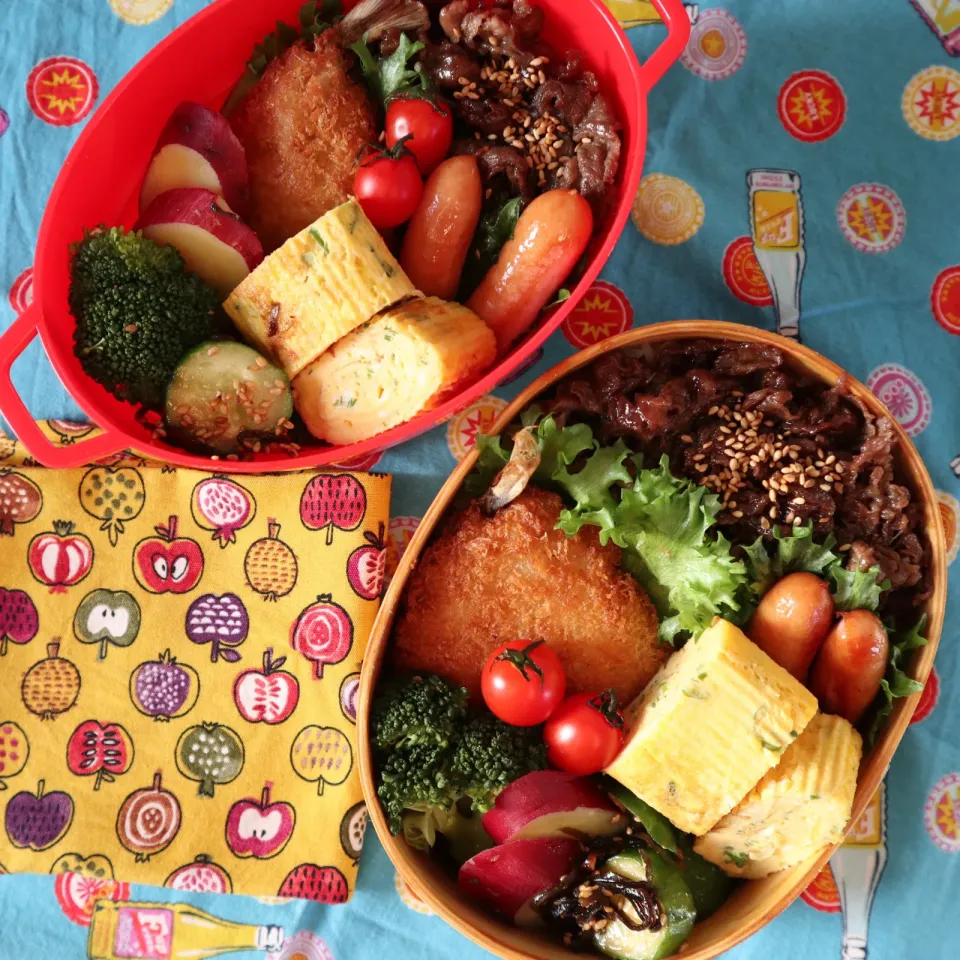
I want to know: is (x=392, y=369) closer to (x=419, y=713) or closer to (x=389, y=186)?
(x=389, y=186)

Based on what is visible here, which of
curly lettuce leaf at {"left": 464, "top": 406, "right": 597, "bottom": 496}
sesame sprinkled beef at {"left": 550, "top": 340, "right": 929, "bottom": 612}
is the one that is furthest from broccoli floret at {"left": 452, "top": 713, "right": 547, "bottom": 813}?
sesame sprinkled beef at {"left": 550, "top": 340, "right": 929, "bottom": 612}

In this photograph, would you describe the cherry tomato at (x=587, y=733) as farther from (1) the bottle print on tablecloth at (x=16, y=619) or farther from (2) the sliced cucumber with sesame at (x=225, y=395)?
(1) the bottle print on tablecloth at (x=16, y=619)

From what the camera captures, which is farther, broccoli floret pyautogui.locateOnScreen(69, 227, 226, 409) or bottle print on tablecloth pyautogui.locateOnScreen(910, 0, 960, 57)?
bottle print on tablecloth pyautogui.locateOnScreen(910, 0, 960, 57)

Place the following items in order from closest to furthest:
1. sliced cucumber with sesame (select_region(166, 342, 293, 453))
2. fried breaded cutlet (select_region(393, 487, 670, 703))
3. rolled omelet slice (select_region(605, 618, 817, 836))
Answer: rolled omelet slice (select_region(605, 618, 817, 836))
sliced cucumber with sesame (select_region(166, 342, 293, 453))
fried breaded cutlet (select_region(393, 487, 670, 703))

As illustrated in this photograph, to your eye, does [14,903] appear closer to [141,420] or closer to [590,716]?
[141,420]

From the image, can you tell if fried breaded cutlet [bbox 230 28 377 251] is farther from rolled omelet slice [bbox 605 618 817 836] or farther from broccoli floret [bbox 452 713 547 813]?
rolled omelet slice [bbox 605 618 817 836]

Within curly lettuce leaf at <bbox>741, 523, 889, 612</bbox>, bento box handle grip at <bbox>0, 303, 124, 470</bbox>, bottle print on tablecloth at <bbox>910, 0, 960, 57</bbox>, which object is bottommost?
curly lettuce leaf at <bbox>741, 523, 889, 612</bbox>

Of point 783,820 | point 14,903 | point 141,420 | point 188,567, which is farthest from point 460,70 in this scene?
point 14,903
